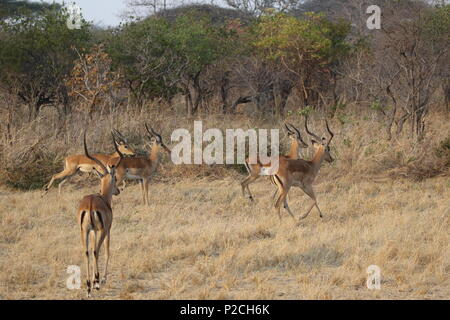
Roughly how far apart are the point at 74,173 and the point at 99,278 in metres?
4.75

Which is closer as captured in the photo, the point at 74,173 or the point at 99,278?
the point at 99,278

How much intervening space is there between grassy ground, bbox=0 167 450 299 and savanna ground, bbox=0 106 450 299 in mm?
16

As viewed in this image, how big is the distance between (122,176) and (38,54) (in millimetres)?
6150

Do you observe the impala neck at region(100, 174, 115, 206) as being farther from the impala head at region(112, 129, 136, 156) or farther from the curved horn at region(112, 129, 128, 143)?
the curved horn at region(112, 129, 128, 143)

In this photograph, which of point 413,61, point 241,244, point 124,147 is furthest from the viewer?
point 413,61

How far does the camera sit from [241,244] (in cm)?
701

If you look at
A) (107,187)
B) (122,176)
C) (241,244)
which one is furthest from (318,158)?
(107,187)

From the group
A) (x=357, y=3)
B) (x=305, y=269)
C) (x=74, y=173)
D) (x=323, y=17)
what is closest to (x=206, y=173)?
(x=74, y=173)

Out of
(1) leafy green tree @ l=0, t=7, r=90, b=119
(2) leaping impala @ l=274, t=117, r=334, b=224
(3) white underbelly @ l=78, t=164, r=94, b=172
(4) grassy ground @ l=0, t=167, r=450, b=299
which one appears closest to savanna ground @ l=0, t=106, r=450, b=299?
(4) grassy ground @ l=0, t=167, r=450, b=299

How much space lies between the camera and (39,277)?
593 centimetres

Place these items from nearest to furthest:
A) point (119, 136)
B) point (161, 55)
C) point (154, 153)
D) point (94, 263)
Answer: point (94, 263) < point (154, 153) < point (119, 136) < point (161, 55)

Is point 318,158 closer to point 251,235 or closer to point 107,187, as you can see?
point 251,235

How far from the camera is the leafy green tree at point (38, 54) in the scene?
14297 millimetres

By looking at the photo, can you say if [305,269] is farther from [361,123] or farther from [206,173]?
[361,123]
